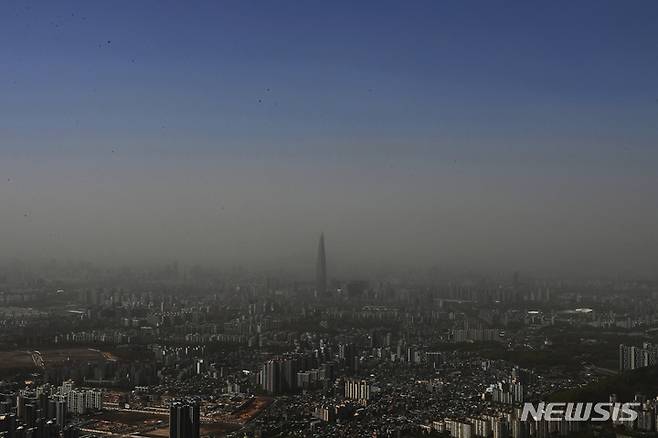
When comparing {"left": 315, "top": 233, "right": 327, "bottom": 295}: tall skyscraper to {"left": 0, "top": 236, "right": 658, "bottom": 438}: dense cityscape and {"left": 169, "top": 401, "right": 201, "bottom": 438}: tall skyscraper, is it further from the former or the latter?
{"left": 169, "top": 401, "right": 201, "bottom": 438}: tall skyscraper

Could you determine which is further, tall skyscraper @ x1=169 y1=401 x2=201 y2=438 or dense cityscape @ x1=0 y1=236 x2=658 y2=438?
dense cityscape @ x1=0 y1=236 x2=658 y2=438

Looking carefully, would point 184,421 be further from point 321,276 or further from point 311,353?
point 321,276

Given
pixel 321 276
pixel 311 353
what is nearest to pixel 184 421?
pixel 311 353

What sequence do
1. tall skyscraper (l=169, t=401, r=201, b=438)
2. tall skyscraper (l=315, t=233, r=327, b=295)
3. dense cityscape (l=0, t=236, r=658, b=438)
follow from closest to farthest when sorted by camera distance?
tall skyscraper (l=169, t=401, r=201, b=438)
dense cityscape (l=0, t=236, r=658, b=438)
tall skyscraper (l=315, t=233, r=327, b=295)

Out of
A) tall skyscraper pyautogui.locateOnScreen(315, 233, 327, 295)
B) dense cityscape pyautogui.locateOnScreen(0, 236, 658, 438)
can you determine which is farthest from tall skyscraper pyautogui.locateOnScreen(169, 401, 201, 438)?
tall skyscraper pyautogui.locateOnScreen(315, 233, 327, 295)

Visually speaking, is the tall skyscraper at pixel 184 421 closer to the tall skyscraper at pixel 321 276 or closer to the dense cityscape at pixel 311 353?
the dense cityscape at pixel 311 353

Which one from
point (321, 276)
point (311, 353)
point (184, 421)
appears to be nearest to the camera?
point (184, 421)

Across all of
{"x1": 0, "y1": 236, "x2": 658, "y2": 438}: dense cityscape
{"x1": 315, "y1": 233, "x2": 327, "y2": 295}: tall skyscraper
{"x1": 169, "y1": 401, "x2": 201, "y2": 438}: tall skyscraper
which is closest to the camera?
{"x1": 169, "y1": 401, "x2": 201, "y2": 438}: tall skyscraper

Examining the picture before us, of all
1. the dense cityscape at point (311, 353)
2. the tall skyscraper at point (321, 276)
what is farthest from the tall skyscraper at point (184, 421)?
the tall skyscraper at point (321, 276)
